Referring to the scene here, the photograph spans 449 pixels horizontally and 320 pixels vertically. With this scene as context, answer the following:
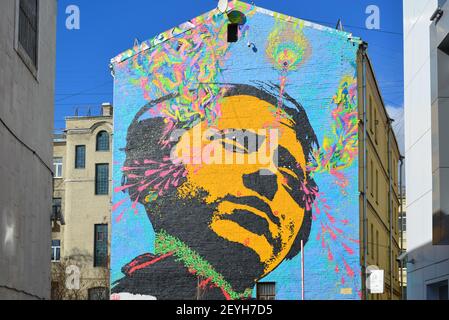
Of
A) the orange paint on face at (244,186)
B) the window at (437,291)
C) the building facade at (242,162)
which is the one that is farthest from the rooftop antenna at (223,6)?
the window at (437,291)

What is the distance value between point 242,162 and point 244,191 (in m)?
1.11

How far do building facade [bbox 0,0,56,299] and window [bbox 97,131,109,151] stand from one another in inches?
1135

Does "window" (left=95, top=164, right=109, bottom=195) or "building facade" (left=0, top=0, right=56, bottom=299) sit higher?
"window" (left=95, top=164, right=109, bottom=195)

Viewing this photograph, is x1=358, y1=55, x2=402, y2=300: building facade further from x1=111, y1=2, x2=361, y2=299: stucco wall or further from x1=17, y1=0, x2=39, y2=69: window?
x1=17, y1=0, x2=39, y2=69: window

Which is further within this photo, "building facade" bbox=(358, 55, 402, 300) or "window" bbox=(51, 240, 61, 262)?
"window" bbox=(51, 240, 61, 262)

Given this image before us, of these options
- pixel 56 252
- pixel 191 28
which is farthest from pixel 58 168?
pixel 191 28

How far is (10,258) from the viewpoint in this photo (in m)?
16.6

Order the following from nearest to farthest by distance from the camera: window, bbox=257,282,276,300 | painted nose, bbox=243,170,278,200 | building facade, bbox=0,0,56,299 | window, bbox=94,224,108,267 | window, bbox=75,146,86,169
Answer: building facade, bbox=0,0,56,299
window, bbox=257,282,276,300
painted nose, bbox=243,170,278,200
window, bbox=94,224,108,267
window, bbox=75,146,86,169

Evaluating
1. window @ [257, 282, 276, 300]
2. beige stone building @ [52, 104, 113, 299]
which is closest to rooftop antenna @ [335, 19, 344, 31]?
window @ [257, 282, 276, 300]

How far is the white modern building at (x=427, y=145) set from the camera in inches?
620

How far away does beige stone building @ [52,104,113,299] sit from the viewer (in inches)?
1842
